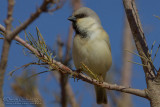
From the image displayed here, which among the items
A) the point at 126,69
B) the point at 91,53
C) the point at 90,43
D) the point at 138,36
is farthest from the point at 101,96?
the point at 138,36

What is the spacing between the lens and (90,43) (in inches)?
136

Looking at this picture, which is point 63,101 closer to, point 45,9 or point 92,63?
point 92,63

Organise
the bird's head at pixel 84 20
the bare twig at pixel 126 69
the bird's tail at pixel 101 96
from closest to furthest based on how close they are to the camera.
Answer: the bird's head at pixel 84 20 < the bird's tail at pixel 101 96 < the bare twig at pixel 126 69

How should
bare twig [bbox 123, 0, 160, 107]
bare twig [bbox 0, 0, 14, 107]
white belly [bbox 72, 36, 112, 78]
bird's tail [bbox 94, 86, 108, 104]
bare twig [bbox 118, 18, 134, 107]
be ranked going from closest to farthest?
1. bare twig [bbox 0, 0, 14, 107]
2. bare twig [bbox 123, 0, 160, 107]
3. white belly [bbox 72, 36, 112, 78]
4. bird's tail [bbox 94, 86, 108, 104]
5. bare twig [bbox 118, 18, 134, 107]

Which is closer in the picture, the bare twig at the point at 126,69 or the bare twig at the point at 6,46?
the bare twig at the point at 6,46

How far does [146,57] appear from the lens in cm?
201

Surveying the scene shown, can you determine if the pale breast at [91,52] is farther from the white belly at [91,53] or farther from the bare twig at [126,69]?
the bare twig at [126,69]

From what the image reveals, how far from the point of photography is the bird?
3.47 m

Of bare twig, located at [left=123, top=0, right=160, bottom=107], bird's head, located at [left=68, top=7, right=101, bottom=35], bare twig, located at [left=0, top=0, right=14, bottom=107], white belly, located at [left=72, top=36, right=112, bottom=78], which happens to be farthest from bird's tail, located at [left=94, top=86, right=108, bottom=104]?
bare twig, located at [left=0, top=0, right=14, bottom=107]

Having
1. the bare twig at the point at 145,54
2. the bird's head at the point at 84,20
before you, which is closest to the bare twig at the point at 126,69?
the bird's head at the point at 84,20

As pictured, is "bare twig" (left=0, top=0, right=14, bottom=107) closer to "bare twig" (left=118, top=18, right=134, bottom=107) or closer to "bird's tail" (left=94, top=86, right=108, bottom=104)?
"bird's tail" (left=94, top=86, right=108, bottom=104)

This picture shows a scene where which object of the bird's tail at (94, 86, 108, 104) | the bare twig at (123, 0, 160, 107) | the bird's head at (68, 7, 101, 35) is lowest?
the bird's tail at (94, 86, 108, 104)

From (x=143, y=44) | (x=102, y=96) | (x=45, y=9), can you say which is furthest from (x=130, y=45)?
(x=45, y=9)

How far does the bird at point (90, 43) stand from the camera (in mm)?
3467
